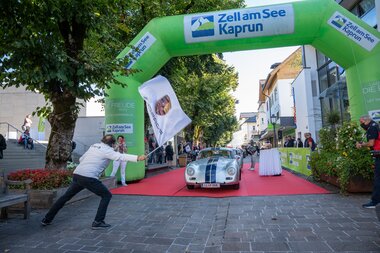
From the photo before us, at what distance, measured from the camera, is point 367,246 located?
3949 millimetres

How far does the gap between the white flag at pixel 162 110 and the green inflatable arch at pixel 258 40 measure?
4.20 metres

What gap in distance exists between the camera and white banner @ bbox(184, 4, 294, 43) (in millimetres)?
10117

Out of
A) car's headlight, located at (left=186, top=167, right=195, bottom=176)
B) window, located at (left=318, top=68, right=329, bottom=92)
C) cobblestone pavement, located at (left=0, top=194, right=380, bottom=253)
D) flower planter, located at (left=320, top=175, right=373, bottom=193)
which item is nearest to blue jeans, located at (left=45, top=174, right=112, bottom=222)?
cobblestone pavement, located at (left=0, top=194, right=380, bottom=253)

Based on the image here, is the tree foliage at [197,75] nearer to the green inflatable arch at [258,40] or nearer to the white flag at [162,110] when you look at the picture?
the green inflatable arch at [258,40]

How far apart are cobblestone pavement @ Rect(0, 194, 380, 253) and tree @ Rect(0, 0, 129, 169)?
275 centimetres

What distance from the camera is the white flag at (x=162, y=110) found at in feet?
19.1

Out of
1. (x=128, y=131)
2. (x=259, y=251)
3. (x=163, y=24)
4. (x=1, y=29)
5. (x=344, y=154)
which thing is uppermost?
(x=163, y=24)

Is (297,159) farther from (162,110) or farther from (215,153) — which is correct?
(162,110)

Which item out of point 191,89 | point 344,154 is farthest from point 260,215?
point 191,89

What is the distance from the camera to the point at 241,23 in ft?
33.6

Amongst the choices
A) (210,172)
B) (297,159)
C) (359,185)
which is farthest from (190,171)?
(297,159)

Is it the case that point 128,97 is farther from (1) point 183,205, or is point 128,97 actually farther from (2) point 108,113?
(1) point 183,205

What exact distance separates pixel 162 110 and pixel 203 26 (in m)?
5.52

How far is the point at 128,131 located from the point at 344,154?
7.15m
